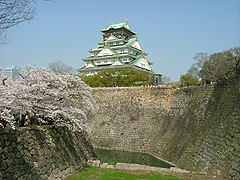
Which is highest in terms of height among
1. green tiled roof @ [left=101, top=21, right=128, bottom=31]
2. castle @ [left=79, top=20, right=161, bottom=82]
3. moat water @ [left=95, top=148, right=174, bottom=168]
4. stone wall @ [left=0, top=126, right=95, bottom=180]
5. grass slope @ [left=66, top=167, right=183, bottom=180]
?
green tiled roof @ [left=101, top=21, right=128, bottom=31]

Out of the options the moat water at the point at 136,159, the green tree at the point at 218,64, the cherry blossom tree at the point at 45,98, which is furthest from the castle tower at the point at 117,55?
the cherry blossom tree at the point at 45,98

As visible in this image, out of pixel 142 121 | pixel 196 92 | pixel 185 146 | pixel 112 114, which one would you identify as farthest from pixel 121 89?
pixel 185 146

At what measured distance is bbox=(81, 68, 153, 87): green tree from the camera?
34.4 m

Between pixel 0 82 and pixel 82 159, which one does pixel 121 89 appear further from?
pixel 0 82

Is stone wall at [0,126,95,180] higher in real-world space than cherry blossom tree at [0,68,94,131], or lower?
lower

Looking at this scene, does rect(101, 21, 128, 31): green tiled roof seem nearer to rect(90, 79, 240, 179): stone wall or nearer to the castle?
the castle

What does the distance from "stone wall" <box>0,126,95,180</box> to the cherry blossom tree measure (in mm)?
551

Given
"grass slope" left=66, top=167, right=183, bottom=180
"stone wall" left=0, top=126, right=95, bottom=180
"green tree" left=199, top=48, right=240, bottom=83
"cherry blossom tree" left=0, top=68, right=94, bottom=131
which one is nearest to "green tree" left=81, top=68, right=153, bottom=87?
"green tree" left=199, top=48, right=240, bottom=83

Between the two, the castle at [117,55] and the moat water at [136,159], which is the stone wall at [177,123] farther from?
the castle at [117,55]

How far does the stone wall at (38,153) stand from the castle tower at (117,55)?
31306mm

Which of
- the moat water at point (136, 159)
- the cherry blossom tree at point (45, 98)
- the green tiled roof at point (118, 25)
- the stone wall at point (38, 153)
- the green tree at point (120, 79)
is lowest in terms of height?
the moat water at point (136, 159)

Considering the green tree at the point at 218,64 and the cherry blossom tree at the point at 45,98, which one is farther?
the green tree at the point at 218,64

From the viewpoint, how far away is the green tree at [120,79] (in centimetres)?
3441

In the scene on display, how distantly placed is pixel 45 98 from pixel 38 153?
310 centimetres
